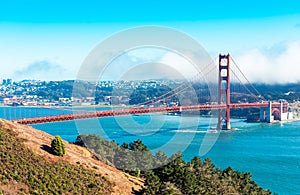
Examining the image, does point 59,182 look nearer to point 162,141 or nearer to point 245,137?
point 162,141

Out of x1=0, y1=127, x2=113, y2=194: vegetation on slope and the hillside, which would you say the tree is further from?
x1=0, y1=127, x2=113, y2=194: vegetation on slope

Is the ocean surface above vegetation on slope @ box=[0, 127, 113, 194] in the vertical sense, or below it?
below

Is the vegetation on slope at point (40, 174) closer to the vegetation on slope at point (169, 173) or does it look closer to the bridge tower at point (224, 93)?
the vegetation on slope at point (169, 173)

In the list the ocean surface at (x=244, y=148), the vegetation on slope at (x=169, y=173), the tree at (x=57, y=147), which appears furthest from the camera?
the ocean surface at (x=244, y=148)

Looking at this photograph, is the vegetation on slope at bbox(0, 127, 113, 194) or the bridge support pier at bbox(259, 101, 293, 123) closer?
the vegetation on slope at bbox(0, 127, 113, 194)

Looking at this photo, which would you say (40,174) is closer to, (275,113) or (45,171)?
(45,171)

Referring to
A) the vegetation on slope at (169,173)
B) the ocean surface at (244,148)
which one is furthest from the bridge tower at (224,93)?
the vegetation on slope at (169,173)

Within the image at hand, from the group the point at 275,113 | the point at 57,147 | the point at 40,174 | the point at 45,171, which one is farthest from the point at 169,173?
the point at 275,113

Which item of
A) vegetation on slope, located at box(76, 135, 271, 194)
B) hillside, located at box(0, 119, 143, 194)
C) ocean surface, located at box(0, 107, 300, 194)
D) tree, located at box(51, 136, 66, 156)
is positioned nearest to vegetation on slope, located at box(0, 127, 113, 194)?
hillside, located at box(0, 119, 143, 194)
